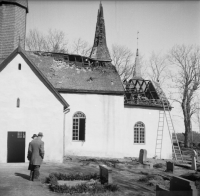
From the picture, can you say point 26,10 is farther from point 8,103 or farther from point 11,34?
point 8,103

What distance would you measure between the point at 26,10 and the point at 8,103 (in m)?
9.22

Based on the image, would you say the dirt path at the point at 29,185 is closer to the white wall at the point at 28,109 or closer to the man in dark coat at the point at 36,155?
the man in dark coat at the point at 36,155

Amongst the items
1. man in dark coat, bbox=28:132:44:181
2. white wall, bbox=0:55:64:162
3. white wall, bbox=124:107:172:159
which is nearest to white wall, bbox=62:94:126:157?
white wall, bbox=124:107:172:159

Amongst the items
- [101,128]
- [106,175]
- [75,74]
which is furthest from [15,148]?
[106,175]

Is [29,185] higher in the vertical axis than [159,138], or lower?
lower

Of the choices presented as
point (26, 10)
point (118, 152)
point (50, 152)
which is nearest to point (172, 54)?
point (118, 152)

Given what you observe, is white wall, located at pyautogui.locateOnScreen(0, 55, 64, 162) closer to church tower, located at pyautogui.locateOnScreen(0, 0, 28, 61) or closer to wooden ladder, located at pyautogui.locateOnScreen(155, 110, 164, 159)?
church tower, located at pyautogui.locateOnScreen(0, 0, 28, 61)

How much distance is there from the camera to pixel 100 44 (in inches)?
1089

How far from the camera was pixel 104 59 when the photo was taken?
26406 mm

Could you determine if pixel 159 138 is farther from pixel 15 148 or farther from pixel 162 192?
pixel 162 192

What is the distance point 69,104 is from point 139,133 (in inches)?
274

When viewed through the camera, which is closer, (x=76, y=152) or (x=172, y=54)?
(x=76, y=152)

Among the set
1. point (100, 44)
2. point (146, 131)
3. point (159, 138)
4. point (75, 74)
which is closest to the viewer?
point (75, 74)

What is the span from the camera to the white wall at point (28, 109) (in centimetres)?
1622
